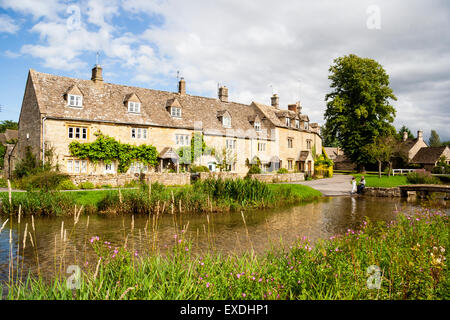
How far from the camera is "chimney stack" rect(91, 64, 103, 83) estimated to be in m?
30.7

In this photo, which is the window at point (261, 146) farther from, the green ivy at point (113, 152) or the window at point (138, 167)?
the window at point (138, 167)

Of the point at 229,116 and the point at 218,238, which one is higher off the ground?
the point at 229,116

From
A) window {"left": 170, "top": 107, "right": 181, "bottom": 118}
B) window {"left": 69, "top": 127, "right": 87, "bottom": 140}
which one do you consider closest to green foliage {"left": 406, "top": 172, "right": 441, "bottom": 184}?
window {"left": 170, "top": 107, "right": 181, "bottom": 118}

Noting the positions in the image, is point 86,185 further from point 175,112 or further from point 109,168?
point 175,112

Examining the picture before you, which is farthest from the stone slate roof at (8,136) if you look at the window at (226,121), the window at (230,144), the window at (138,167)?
the window at (230,144)

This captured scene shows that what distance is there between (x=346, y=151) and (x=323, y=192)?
2295cm

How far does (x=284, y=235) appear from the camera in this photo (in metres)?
11.7

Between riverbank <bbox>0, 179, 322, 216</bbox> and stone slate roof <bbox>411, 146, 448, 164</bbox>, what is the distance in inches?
2083

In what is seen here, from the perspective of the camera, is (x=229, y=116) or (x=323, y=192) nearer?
(x=323, y=192)

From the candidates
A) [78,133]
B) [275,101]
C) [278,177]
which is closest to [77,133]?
[78,133]

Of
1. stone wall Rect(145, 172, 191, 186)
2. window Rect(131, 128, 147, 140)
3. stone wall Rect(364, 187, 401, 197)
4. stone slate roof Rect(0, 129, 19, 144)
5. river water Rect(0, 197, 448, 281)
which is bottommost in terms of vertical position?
river water Rect(0, 197, 448, 281)

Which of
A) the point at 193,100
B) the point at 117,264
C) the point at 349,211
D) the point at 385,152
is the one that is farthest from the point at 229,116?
the point at 117,264

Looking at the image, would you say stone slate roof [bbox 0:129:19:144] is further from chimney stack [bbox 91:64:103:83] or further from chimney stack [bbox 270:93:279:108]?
chimney stack [bbox 270:93:279:108]
